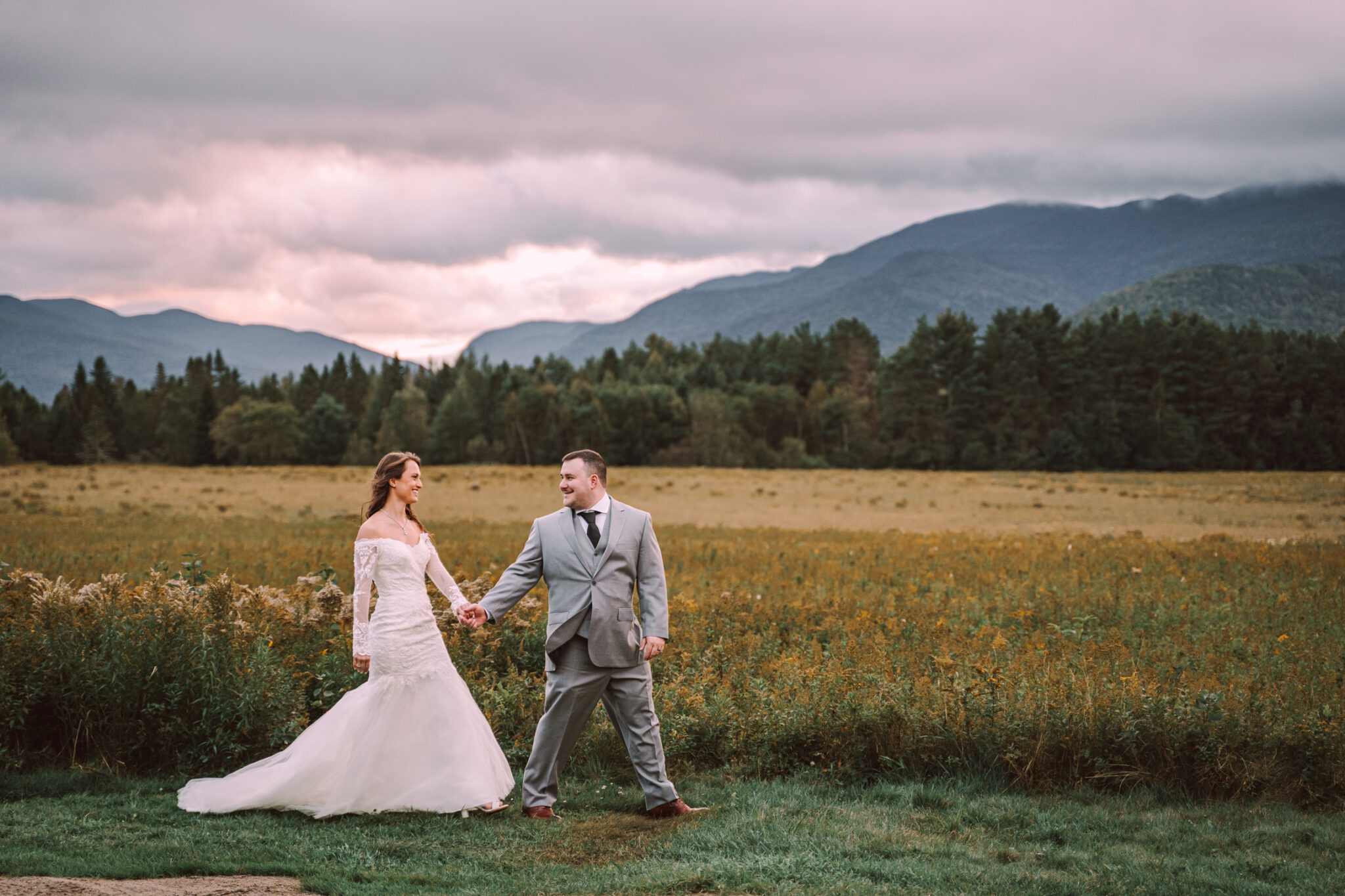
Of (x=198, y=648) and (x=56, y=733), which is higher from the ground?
(x=198, y=648)

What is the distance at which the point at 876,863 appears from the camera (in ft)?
19.9

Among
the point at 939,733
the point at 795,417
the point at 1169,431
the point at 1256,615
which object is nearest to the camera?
the point at 939,733

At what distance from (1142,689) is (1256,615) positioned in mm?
6801

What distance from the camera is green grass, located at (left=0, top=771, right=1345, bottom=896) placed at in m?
5.83

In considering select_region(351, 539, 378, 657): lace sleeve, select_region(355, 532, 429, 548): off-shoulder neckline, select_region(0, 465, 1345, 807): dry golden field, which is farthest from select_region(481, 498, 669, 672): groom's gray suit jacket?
select_region(0, 465, 1345, 807): dry golden field

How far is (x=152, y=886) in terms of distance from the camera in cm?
560

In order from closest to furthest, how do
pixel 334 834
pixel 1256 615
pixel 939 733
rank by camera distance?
pixel 334 834 → pixel 939 733 → pixel 1256 615

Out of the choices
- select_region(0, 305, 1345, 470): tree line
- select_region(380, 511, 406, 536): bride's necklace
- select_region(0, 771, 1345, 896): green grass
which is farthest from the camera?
select_region(0, 305, 1345, 470): tree line

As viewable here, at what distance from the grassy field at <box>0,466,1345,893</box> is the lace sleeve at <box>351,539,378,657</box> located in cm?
132

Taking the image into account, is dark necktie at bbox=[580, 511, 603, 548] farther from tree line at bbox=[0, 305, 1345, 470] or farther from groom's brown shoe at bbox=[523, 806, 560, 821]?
tree line at bbox=[0, 305, 1345, 470]

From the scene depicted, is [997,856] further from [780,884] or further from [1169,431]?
[1169,431]

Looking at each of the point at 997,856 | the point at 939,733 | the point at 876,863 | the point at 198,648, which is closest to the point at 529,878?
the point at 876,863

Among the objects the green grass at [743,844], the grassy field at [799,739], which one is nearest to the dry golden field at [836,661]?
the grassy field at [799,739]

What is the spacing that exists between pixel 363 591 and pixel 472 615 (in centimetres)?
96
